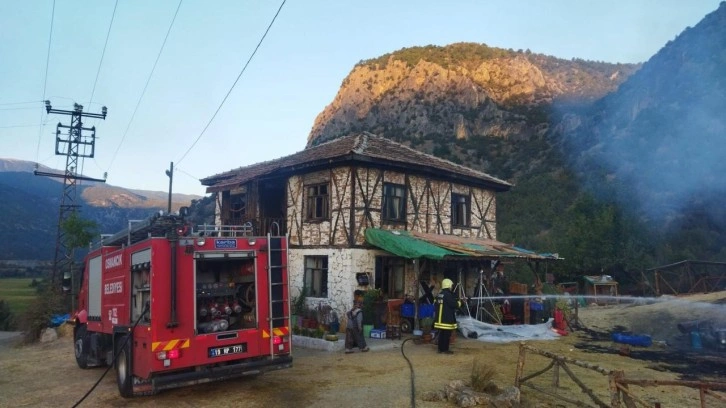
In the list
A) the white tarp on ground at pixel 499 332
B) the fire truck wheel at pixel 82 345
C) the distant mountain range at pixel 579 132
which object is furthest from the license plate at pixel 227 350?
the distant mountain range at pixel 579 132

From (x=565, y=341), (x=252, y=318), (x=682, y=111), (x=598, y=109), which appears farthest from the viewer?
(x=598, y=109)

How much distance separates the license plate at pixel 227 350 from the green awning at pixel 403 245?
24.5 ft

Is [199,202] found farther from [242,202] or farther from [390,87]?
[390,87]

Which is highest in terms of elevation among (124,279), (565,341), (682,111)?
(682,111)

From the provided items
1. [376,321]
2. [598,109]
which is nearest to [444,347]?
[376,321]

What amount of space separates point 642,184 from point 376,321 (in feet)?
138

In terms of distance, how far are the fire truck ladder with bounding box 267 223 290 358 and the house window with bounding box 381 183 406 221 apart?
9424mm

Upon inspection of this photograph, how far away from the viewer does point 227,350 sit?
7.89 meters

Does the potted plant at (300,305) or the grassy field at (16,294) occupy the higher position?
the potted plant at (300,305)

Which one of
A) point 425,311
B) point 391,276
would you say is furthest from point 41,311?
point 425,311

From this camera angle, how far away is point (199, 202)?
179ft

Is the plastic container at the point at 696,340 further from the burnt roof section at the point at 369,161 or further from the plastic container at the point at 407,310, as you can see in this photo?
the burnt roof section at the point at 369,161

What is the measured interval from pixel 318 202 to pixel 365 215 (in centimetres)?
232

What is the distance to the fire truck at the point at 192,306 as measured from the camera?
24.4 feet
